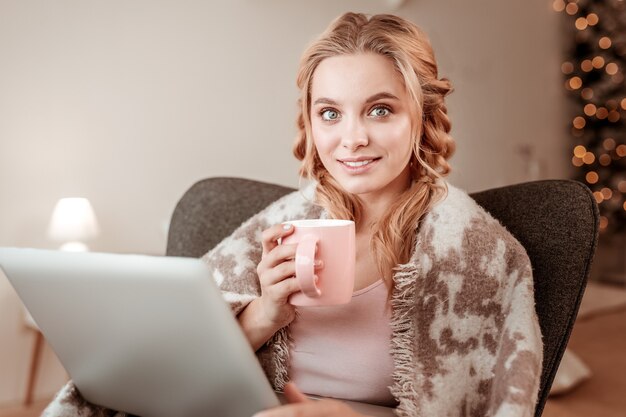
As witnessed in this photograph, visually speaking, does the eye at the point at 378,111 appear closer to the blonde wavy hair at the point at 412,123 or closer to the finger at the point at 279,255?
the blonde wavy hair at the point at 412,123

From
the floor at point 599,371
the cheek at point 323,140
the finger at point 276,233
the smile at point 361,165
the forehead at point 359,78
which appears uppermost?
the forehead at point 359,78

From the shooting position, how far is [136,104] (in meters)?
3.02

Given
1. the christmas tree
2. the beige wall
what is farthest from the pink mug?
the christmas tree

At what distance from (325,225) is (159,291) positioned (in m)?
0.22

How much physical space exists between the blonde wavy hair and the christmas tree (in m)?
→ 3.91

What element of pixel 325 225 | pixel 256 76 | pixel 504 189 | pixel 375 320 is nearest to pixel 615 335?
pixel 256 76

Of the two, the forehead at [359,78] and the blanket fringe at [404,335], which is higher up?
the forehead at [359,78]

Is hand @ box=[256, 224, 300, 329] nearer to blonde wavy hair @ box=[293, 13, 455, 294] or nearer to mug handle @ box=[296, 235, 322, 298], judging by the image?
mug handle @ box=[296, 235, 322, 298]

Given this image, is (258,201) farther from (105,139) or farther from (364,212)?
(105,139)

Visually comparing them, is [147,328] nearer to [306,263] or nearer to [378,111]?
[306,263]

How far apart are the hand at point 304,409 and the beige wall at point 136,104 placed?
224 centimetres

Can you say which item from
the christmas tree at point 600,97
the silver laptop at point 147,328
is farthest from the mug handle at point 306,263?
the christmas tree at point 600,97

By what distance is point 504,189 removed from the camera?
1.26 metres

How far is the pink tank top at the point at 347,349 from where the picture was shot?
1046 mm
